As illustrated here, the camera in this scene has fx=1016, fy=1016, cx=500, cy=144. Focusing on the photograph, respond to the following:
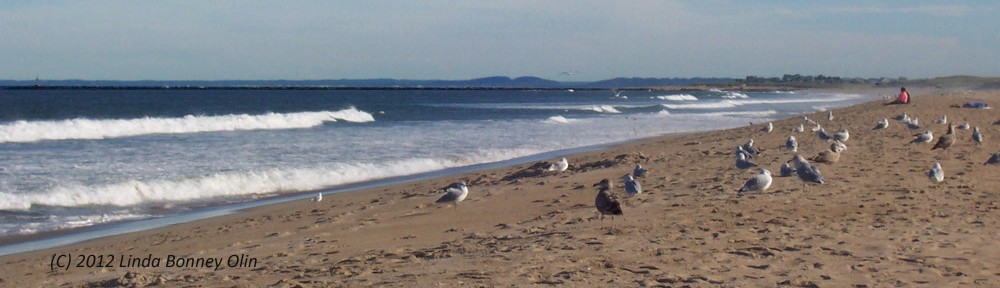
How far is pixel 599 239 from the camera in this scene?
7777mm

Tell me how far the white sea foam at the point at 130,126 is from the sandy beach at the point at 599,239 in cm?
1516

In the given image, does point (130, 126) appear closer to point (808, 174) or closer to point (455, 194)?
point (455, 194)

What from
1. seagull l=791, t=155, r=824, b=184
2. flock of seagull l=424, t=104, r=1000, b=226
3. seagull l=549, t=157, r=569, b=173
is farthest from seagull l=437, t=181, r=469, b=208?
seagull l=549, t=157, r=569, b=173

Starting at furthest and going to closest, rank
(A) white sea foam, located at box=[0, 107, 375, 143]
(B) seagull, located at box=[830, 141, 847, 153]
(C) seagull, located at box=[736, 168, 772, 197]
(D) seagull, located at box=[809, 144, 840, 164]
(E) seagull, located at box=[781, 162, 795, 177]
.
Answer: (A) white sea foam, located at box=[0, 107, 375, 143] < (B) seagull, located at box=[830, 141, 847, 153] < (D) seagull, located at box=[809, 144, 840, 164] < (E) seagull, located at box=[781, 162, 795, 177] < (C) seagull, located at box=[736, 168, 772, 197]

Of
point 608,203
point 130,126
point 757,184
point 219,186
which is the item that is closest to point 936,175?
point 757,184

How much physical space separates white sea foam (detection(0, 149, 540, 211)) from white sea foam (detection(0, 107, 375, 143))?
436 inches

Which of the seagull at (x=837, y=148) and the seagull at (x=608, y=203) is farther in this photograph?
the seagull at (x=837, y=148)

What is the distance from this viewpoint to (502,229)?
8.82m

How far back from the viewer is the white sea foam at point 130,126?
25.2 metres

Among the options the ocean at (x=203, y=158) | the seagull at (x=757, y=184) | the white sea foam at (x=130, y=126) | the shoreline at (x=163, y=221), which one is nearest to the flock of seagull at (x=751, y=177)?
the seagull at (x=757, y=184)

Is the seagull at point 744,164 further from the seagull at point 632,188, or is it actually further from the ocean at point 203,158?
the ocean at point 203,158

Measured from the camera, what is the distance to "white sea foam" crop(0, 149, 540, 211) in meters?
12.6

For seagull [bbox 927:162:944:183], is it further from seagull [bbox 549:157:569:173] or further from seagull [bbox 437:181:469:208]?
seagull [bbox 549:157:569:173]

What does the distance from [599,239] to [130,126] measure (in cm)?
2502
